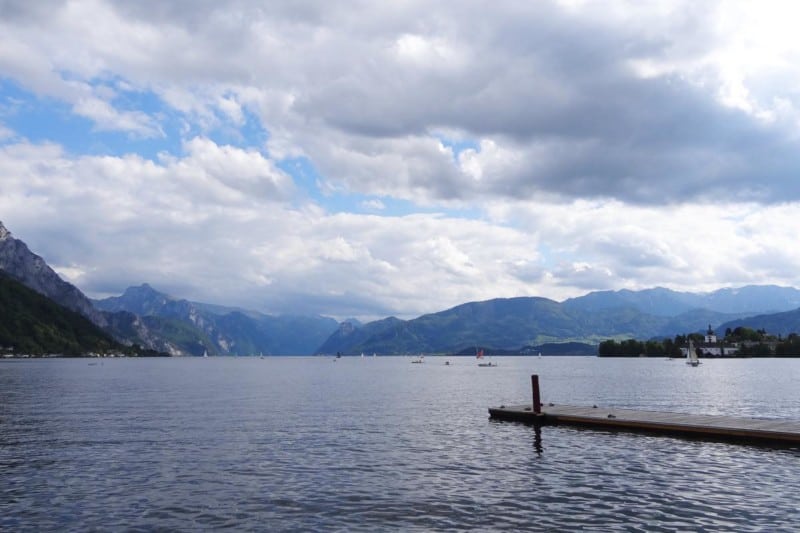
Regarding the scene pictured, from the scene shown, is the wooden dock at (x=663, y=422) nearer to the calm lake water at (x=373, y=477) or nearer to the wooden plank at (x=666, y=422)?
the wooden plank at (x=666, y=422)

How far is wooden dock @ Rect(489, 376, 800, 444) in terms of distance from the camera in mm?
53938

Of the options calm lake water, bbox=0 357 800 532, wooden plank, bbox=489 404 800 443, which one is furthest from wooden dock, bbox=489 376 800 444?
calm lake water, bbox=0 357 800 532

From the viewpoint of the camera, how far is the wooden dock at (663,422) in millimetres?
53938

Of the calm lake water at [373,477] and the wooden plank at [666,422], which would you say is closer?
the calm lake water at [373,477]

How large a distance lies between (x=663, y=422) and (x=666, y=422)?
32 centimetres

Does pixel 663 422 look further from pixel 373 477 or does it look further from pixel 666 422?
pixel 373 477

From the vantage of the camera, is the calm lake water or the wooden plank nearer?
the calm lake water

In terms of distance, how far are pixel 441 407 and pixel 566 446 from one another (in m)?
39.8

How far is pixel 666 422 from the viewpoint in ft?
199

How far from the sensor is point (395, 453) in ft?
164

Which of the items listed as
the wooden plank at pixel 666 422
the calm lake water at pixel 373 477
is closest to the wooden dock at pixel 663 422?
the wooden plank at pixel 666 422

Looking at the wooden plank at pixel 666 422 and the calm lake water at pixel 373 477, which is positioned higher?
the wooden plank at pixel 666 422

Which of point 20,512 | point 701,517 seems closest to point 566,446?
point 701,517

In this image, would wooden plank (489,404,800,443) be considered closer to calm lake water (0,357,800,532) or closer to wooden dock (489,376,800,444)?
wooden dock (489,376,800,444)
